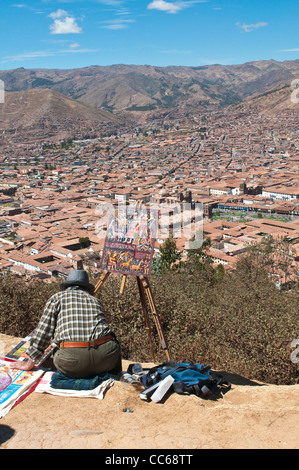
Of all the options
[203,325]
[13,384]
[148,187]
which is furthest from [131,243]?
[148,187]

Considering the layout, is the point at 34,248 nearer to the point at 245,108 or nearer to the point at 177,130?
the point at 177,130

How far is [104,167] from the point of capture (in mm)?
66125

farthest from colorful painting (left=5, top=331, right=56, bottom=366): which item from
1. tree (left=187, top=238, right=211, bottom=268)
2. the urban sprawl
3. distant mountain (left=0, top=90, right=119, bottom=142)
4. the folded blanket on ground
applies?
distant mountain (left=0, top=90, right=119, bottom=142)

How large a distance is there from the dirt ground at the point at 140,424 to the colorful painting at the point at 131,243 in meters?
1.36

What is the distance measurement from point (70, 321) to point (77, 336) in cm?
13

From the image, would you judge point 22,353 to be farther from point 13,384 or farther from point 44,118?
point 44,118

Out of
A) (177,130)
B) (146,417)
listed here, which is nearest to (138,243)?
(146,417)

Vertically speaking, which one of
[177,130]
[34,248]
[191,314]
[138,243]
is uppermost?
[177,130]

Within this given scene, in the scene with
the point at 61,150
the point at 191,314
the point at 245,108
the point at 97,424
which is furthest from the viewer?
the point at 245,108

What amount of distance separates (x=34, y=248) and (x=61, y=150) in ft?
216

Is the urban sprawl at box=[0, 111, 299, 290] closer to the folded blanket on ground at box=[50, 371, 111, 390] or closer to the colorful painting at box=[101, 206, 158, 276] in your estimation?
the colorful painting at box=[101, 206, 158, 276]

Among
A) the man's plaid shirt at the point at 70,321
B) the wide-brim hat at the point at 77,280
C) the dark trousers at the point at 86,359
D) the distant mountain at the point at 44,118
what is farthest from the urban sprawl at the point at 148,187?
the distant mountain at the point at 44,118

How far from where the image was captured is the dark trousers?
312 cm

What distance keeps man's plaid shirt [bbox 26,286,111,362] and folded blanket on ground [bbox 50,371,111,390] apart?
253 mm
